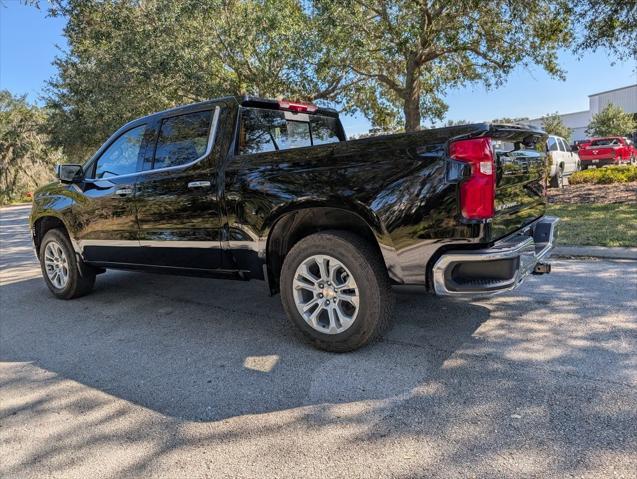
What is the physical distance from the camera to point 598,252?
21.0ft

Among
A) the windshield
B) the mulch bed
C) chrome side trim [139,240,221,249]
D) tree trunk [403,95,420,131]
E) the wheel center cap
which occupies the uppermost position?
tree trunk [403,95,420,131]

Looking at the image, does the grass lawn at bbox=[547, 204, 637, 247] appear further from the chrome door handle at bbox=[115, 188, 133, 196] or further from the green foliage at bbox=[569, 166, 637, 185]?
the chrome door handle at bbox=[115, 188, 133, 196]

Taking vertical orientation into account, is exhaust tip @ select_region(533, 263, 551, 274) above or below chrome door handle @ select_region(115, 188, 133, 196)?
below

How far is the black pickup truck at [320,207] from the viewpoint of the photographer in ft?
9.99

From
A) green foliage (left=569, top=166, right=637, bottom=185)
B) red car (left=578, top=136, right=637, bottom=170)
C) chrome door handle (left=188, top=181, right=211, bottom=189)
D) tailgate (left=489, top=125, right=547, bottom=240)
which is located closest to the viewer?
tailgate (left=489, top=125, right=547, bottom=240)

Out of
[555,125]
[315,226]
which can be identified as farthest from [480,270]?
[555,125]

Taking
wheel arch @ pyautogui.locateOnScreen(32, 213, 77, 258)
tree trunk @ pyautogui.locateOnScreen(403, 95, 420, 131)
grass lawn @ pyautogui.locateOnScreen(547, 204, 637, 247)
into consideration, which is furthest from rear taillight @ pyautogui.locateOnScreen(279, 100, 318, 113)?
tree trunk @ pyautogui.locateOnScreen(403, 95, 420, 131)

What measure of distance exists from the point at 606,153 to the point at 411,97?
16.0 m

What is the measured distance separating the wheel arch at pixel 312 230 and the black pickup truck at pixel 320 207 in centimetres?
1

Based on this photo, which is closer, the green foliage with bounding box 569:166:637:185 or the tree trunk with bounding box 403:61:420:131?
the tree trunk with bounding box 403:61:420:131

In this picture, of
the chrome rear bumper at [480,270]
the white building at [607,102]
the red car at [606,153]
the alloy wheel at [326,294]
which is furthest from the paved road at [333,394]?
the white building at [607,102]

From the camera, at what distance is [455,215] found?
300 cm

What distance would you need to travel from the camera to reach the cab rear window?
4.19 meters

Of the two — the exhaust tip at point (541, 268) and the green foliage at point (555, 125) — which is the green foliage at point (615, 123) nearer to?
the green foliage at point (555, 125)
